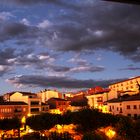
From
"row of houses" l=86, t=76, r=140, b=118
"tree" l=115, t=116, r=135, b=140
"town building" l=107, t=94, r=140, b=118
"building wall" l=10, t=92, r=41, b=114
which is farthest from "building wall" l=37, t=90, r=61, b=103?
"tree" l=115, t=116, r=135, b=140

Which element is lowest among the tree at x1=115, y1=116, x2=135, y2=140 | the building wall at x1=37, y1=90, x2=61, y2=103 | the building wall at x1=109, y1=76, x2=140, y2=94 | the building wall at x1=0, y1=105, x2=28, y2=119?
the tree at x1=115, y1=116, x2=135, y2=140

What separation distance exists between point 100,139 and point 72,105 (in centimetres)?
5756

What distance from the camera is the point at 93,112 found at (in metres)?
35.8

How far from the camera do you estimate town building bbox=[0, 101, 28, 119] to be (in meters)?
57.4

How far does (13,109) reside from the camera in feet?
195

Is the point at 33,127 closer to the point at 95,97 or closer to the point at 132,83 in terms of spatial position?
the point at 95,97

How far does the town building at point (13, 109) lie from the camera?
188ft

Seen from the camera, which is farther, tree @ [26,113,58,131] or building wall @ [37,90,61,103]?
building wall @ [37,90,61,103]

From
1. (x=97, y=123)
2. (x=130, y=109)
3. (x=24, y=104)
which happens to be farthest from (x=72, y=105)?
(x=97, y=123)

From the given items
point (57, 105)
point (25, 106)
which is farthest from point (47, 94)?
point (25, 106)

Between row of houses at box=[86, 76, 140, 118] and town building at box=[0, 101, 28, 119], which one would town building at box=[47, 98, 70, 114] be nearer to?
row of houses at box=[86, 76, 140, 118]

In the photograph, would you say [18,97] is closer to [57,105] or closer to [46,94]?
[57,105]

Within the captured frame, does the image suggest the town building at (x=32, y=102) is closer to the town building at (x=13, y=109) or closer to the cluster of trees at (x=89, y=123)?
the town building at (x=13, y=109)

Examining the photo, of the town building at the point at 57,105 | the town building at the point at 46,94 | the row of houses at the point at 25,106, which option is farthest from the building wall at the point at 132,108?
the town building at the point at 46,94
